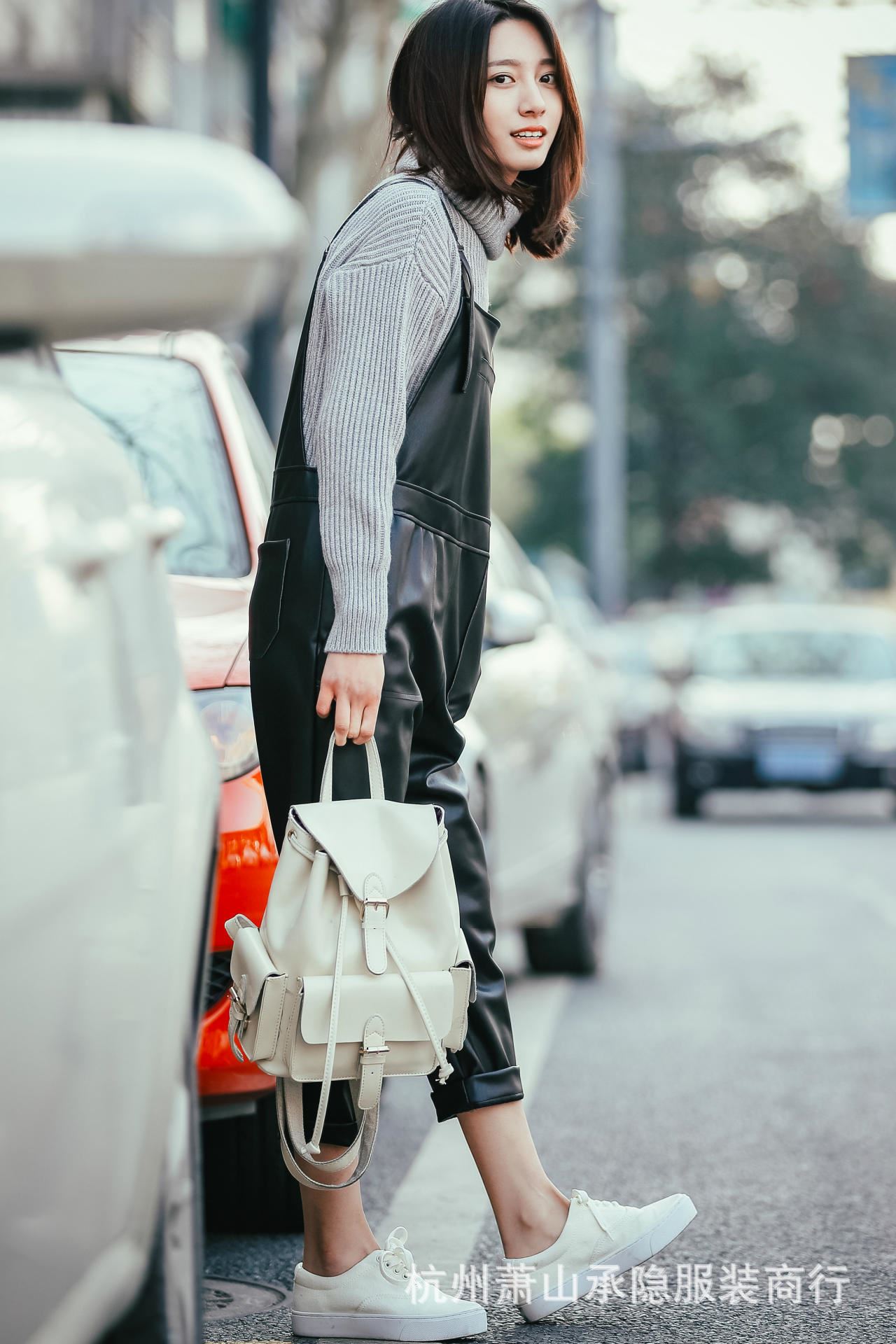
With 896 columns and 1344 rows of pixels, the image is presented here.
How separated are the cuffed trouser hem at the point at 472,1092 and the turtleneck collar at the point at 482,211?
51.2 inches

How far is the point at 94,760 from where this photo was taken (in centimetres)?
193

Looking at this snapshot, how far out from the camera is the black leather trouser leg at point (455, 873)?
312cm

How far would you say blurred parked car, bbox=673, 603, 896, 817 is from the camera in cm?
1501

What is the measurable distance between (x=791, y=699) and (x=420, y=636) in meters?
12.5

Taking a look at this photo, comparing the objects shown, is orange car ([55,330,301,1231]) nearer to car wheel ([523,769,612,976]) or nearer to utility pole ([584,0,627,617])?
car wheel ([523,769,612,976])

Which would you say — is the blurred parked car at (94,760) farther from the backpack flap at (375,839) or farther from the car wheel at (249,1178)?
the car wheel at (249,1178)

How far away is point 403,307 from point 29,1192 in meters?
1.64

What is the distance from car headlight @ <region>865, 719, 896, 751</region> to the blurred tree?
3037 centimetres

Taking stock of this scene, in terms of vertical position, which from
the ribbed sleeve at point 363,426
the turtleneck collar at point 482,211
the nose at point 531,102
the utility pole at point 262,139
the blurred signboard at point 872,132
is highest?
the blurred signboard at point 872,132

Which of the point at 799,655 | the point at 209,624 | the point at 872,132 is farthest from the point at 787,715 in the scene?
the point at 209,624

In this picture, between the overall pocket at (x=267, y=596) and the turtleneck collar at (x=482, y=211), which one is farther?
the turtleneck collar at (x=482, y=211)

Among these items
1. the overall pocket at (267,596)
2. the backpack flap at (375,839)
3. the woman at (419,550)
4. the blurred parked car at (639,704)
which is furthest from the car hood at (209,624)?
the blurred parked car at (639,704)

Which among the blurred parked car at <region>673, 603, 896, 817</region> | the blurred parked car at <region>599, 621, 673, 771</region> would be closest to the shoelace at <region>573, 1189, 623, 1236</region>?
the blurred parked car at <region>673, 603, 896, 817</region>

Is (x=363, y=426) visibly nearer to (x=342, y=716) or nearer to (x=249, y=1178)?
(x=342, y=716)
